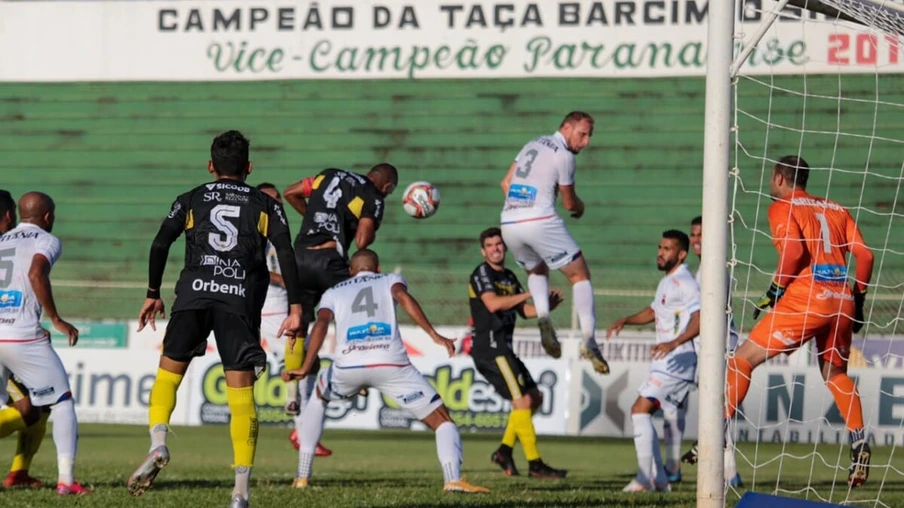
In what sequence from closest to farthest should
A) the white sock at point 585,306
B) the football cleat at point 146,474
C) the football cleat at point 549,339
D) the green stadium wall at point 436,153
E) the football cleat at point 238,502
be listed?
the football cleat at point 146,474, the football cleat at point 238,502, the football cleat at point 549,339, the white sock at point 585,306, the green stadium wall at point 436,153

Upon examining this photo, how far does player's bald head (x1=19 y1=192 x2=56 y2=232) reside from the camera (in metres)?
9.43

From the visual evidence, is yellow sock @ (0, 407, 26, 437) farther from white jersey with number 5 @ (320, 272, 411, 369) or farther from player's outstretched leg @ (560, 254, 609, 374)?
player's outstretched leg @ (560, 254, 609, 374)

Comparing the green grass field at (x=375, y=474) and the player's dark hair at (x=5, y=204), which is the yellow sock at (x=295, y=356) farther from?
the player's dark hair at (x=5, y=204)

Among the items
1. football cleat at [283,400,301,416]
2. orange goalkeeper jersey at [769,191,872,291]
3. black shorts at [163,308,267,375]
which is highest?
orange goalkeeper jersey at [769,191,872,291]

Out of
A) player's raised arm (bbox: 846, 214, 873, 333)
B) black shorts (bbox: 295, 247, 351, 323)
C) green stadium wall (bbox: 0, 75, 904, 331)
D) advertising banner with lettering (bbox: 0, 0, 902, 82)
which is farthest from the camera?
advertising banner with lettering (bbox: 0, 0, 902, 82)

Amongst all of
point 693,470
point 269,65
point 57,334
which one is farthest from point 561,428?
point 269,65

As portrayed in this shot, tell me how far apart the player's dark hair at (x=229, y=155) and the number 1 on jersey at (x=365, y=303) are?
247 centimetres

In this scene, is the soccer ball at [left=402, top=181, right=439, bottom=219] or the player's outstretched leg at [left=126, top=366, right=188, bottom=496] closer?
the player's outstretched leg at [left=126, top=366, right=188, bottom=496]

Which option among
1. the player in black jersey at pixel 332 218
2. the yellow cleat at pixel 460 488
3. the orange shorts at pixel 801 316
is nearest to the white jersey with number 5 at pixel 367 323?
the yellow cleat at pixel 460 488

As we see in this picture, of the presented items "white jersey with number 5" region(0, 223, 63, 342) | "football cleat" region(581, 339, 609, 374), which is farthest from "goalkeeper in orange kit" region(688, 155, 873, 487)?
"white jersey with number 5" region(0, 223, 63, 342)

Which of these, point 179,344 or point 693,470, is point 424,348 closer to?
point 693,470

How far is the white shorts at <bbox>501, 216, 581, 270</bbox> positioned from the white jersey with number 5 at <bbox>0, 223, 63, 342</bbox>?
3.80 metres

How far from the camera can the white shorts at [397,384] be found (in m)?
9.75

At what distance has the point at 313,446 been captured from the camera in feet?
34.0
